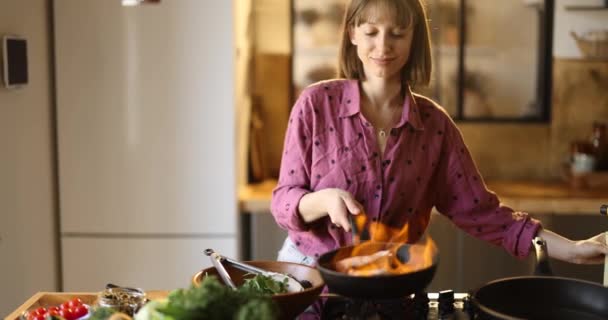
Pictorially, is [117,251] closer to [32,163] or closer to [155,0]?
[32,163]

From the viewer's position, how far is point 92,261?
9.93ft

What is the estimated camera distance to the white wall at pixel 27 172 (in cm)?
249

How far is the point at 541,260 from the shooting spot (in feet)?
4.85

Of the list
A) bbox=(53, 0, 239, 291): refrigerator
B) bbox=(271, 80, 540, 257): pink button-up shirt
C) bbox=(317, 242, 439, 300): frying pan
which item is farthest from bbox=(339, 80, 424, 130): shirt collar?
bbox=(53, 0, 239, 291): refrigerator

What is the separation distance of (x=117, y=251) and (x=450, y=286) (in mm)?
1313

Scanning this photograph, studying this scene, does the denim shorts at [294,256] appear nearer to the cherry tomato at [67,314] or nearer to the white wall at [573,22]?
the cherry tomato at [67,314]

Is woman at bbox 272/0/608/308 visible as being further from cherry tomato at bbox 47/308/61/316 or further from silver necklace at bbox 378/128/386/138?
cherry tomato at bbox 47/308/61/316

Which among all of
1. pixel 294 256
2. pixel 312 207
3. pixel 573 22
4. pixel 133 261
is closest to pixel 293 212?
pixel 312 207

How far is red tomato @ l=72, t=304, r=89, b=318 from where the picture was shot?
1456 mm

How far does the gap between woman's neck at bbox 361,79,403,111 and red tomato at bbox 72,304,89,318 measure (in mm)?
767

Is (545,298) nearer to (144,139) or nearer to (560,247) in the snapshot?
(560,247)

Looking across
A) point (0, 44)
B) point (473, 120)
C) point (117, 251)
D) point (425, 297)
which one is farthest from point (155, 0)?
point (473, 120)

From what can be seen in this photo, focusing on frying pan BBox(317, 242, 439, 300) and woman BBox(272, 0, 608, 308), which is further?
woman BBox(272, 0, 608, 308)

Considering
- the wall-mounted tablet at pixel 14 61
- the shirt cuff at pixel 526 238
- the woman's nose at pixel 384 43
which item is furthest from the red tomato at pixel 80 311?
the wall-mounted tablet at pixel 14 61
